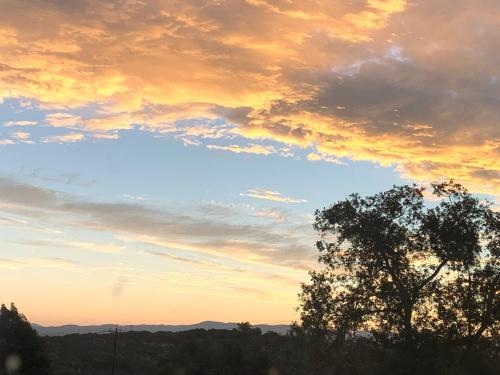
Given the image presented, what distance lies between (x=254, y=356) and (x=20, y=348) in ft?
74.3

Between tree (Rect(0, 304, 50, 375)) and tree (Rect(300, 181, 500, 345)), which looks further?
tree (Rect(0, 304, 50, 375))

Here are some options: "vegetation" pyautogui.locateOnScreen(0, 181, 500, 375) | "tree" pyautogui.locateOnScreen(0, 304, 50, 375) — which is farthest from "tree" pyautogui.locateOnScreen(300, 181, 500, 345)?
"tree" pyautogui.locateOnScreen(0, 304, 50, 375)

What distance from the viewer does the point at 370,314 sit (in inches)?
1009

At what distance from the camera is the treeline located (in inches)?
964

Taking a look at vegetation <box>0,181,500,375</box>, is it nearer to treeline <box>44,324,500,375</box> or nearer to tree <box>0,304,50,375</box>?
treeline <box>44,324,500,375</box>

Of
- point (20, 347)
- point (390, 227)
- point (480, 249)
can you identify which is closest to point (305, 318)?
point (390, 227)

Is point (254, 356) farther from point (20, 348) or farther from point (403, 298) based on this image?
point (403, 298)

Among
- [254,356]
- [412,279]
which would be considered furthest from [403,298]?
[254,356]

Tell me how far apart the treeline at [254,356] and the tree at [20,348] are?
8.40m

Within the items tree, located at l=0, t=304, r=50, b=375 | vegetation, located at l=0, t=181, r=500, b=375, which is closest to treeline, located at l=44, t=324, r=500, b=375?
vegetation, located at l=0, t=181, r=500, b=375

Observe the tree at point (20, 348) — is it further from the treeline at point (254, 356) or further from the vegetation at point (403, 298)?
the vegetation at point (403, 298)

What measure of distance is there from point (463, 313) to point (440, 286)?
1.54 metres

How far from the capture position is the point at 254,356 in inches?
2212

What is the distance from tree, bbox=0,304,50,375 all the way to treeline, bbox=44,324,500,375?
8398 millimetres
